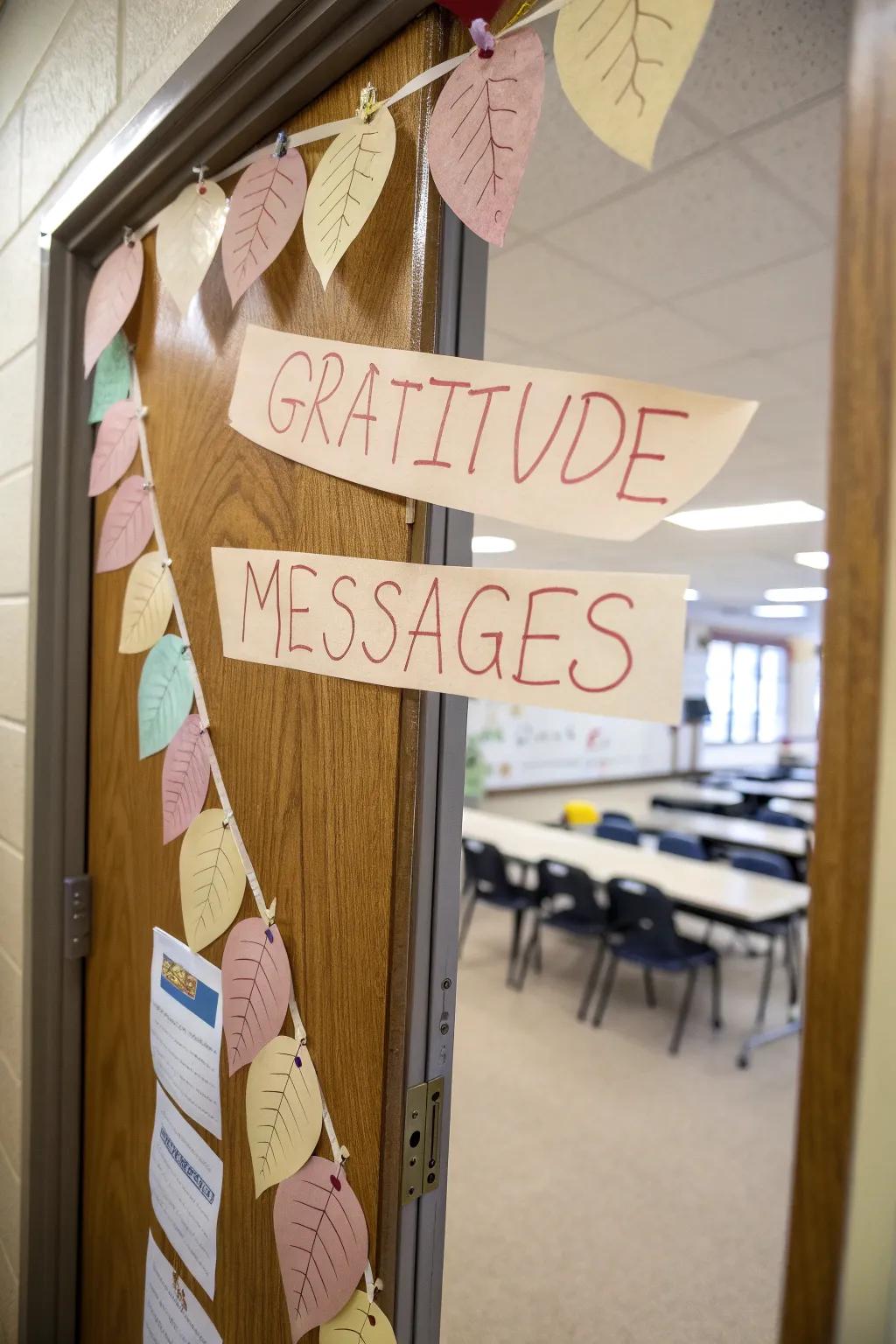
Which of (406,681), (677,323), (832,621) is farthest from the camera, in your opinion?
(677,323)

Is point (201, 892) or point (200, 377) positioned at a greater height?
point (200, 377)

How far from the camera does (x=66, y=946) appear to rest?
49.6 inches

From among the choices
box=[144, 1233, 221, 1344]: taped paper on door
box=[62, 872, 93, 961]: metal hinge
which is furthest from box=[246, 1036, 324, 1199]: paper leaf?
box=[62, 872, 93, 961]: metal hinge

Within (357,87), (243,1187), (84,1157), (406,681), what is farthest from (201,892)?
(357,87)

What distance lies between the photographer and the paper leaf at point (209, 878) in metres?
0.90

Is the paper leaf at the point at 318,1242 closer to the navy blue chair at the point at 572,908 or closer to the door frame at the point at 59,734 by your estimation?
the door frame at the point at 59,734

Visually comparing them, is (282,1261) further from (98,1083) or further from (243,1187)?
(98,1083)

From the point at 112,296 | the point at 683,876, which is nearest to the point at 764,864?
the point at 683,876

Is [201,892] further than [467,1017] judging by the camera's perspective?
No

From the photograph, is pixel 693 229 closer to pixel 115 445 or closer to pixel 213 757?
pixel 115 445

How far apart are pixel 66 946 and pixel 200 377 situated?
0.96 m

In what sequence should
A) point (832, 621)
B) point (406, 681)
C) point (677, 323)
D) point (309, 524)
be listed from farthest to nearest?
point (677, 323), point (309, 524), point (406, 681), point (832, 621)

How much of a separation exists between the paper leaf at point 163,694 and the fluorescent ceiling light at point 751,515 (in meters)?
4.00

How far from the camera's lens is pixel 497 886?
455 centimetres
